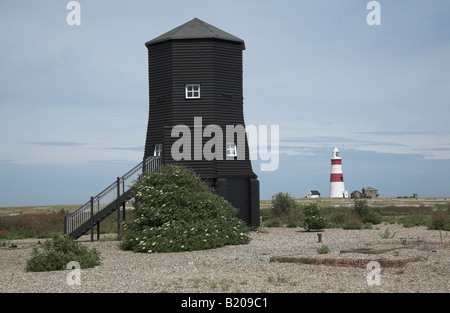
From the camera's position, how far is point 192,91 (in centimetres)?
2895

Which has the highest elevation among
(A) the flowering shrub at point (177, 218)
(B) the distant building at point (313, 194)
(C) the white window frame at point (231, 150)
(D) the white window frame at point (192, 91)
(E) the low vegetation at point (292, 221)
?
(D) the white window frame at point (192, 91)

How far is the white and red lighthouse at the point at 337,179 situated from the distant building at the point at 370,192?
15.9 metres

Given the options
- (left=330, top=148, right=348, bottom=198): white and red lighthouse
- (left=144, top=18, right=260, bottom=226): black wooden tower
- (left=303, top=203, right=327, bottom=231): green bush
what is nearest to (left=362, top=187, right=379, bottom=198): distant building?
(left=330, top=148, right=348, bottom=198): white and red lighthouse

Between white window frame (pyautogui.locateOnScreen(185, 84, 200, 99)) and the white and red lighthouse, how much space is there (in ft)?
172

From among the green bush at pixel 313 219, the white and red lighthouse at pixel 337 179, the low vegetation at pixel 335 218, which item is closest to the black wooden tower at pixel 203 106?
the green bush at pixel 313 219

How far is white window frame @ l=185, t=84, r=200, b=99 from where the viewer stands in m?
28.9

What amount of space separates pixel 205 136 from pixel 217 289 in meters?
17.4

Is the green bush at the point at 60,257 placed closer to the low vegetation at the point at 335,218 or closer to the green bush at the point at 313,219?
the green bush at the point at 313,219

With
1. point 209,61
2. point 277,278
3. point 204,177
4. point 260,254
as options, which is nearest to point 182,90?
point 209,61

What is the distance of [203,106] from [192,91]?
1.09 meters

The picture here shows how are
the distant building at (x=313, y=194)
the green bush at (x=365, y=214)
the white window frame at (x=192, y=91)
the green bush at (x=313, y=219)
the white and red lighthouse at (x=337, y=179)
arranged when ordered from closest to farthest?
the white window frame at (x=192, y=91)
the green bush at (x=313, y=219)
the green bush at (x=365, y=214)
the white and red lighthouse at (x=337, y=179)
the distant building at (x=313, y=194)

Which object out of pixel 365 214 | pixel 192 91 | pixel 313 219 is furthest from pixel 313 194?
pixel 192 91

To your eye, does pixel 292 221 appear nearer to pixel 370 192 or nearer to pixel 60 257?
pixel 60 257

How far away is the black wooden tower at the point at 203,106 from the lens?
2856cm
